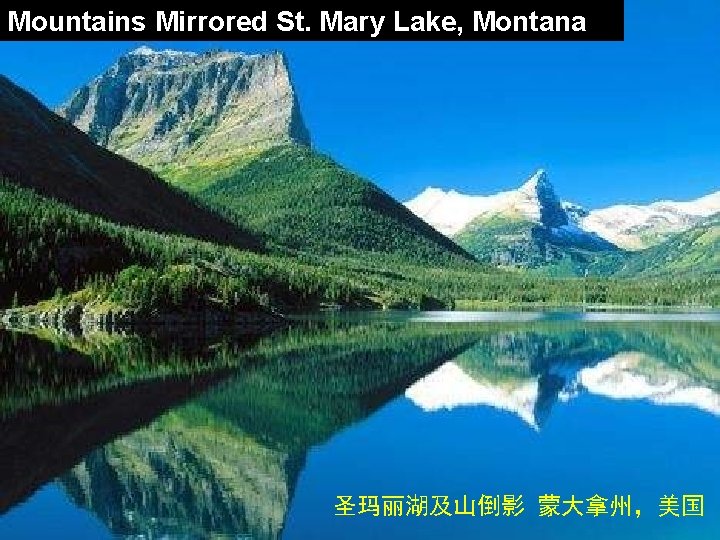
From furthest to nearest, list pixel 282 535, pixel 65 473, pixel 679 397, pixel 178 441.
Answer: pixel 679 397 < pixel 178 441 < pixel 65 473 < pixel 282 535

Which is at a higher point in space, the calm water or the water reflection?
the calm water

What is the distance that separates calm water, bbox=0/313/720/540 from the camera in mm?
30891

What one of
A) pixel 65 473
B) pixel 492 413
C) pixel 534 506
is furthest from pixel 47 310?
pixel 534 506

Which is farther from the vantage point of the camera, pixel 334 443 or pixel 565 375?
pixel 565 375

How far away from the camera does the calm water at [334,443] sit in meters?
30.9

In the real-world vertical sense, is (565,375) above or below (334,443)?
below

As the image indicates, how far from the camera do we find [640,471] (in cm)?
4012

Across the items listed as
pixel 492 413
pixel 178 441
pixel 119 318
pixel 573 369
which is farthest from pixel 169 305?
pixel 178 441

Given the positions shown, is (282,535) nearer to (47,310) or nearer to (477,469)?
(477,469)

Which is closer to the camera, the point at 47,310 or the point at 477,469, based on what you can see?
the point at 477,469

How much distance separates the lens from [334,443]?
46.3 meters

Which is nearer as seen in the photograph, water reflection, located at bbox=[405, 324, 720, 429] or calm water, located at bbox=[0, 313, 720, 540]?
calm water, located at bbox=[0, 313, 720, 540]

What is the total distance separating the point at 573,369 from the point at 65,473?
61317 mm

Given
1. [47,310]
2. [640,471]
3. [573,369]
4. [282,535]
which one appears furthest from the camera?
[47,310]
